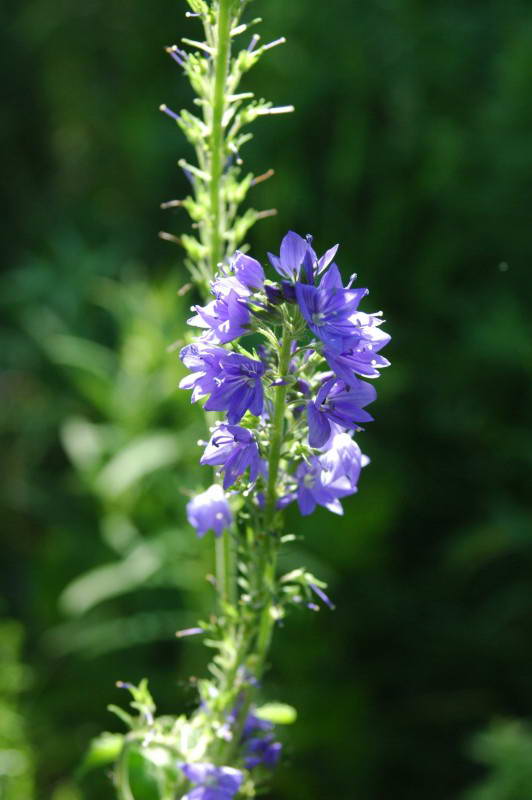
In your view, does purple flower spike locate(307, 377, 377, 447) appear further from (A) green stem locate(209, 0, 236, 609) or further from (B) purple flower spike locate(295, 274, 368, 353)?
(A) green stem locate(209, 0, 236, 609)

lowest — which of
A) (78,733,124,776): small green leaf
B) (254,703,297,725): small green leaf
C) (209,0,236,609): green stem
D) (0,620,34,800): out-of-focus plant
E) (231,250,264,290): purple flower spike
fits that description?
(78,733,124,776): small green leaf

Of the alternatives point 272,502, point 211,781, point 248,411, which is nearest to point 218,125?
point 248,411

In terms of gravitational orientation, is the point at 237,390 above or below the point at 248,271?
below

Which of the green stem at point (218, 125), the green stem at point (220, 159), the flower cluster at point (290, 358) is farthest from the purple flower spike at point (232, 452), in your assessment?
the green stem at point (218, 125)

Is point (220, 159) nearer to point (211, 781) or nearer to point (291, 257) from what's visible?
point (291, 257)

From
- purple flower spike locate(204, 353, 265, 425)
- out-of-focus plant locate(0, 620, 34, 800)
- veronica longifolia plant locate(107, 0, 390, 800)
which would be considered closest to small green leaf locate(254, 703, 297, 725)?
veronica longifolia plant locate(107, 0, 390, 800)
